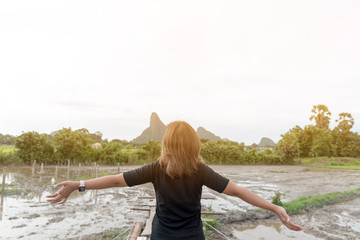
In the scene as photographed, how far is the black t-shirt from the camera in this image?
1.28m

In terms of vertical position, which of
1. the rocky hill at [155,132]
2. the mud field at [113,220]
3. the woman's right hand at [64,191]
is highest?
the rocky hill at [155,132]

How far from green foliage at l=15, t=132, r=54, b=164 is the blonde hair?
2294 cm

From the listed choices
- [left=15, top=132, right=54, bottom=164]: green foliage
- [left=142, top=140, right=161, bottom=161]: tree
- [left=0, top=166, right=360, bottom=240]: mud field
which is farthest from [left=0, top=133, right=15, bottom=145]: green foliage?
[left=0, top=166, right=360, bottom=240]: mud field

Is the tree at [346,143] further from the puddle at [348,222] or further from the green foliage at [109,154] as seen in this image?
the puddle at [348,222]

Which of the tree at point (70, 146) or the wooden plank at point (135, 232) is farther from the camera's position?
the tree at point (70, 146)

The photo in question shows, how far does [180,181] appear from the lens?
1.28 m

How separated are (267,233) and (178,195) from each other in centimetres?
554

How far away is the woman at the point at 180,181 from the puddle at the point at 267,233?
4817 mm

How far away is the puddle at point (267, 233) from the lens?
5.60m

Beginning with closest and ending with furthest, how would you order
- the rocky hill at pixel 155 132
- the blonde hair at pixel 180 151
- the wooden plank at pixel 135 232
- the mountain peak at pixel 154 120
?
1. the blonde hair at pixel 180 151
2. the wooden plank at pixel 135 232
3. the rocky hill at pixel 155 132
4. the mountain peak at pixel 154 120

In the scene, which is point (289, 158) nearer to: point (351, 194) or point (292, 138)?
point (292, 138)

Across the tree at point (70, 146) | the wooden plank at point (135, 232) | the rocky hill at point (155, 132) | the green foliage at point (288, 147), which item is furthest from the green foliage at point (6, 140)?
the wooden plank at point (135, 232)

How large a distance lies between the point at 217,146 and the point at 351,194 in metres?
17.7

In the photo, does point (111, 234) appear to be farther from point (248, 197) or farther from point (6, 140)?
point (6, 140)
